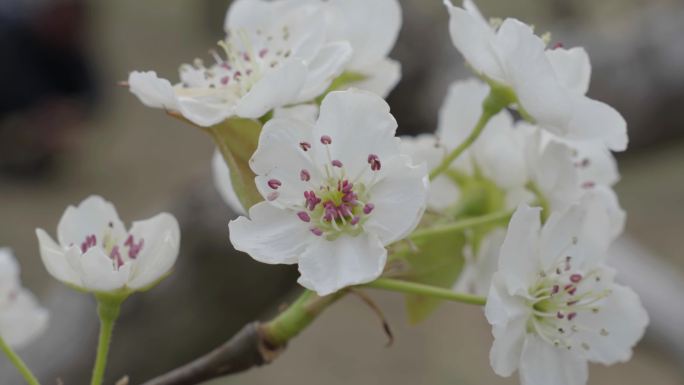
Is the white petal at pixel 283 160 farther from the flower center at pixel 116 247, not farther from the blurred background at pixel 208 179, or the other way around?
the blurred background at pixel 208 179

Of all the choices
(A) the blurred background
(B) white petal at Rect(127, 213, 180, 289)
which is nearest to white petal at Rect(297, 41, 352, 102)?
(B) white petal at Rect(127, 213, 180, 289)

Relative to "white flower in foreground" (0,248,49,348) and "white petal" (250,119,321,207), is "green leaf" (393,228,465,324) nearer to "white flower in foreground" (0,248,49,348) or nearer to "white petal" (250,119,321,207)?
"white petal" (250,119,321,207)

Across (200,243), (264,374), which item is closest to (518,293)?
(200,243)

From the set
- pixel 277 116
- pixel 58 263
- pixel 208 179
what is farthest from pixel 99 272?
pixel 208 179

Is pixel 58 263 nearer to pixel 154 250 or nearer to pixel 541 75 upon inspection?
pixel 154 250

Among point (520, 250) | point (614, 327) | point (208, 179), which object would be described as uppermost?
point (520, 250)

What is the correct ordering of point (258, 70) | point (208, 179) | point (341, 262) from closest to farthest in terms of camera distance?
point (341, 262), point (258, 70), point (208, 179)

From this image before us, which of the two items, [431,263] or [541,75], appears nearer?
[541,75]

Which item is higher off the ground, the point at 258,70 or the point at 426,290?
the point at 258,70
